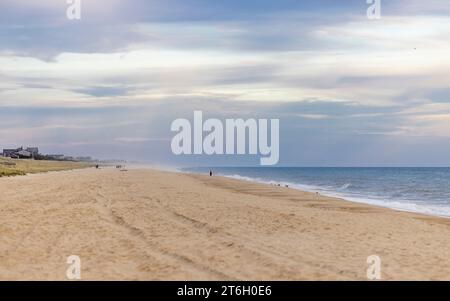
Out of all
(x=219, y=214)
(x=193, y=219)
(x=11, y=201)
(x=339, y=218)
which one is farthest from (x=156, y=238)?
(x=11, y=201)

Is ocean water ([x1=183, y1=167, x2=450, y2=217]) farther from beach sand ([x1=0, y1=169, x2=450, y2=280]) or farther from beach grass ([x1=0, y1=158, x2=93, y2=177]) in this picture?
A: beach grass ([x1=0, y1=158, x2=93, y2=177])

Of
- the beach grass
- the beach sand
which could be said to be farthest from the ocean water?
the beach grass

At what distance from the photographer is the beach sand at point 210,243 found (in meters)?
12.9

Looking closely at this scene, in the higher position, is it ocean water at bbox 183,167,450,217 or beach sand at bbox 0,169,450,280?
beach sand at bbox 0,169,450,280

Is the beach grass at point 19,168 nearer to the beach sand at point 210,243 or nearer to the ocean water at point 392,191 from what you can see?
the ocean water at point 392,191

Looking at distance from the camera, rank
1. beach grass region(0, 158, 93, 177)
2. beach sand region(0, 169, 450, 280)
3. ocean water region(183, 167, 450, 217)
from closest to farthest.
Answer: beach sand region(0, 169, 450, 280) < ocean water region(183, 167, 450, 217) < beach grass region(0, 158, 93, 177)

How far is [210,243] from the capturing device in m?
16.4

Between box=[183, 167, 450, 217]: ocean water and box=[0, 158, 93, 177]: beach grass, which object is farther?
box=[0, 158, 93, 177]: beach grass

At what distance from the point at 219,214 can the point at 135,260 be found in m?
9.70

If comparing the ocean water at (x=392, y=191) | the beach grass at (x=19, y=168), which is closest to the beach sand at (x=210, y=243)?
the ocean water at (x=392, y=191)

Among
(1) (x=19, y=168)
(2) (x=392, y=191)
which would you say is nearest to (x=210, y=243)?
(2) (x=392, y=191)

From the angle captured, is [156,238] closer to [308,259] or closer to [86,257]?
[86,257]

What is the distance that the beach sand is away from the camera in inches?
506

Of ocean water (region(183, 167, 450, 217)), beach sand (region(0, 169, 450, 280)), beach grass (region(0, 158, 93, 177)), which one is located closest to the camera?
beach sand (region(0, 169, 450, 280))
